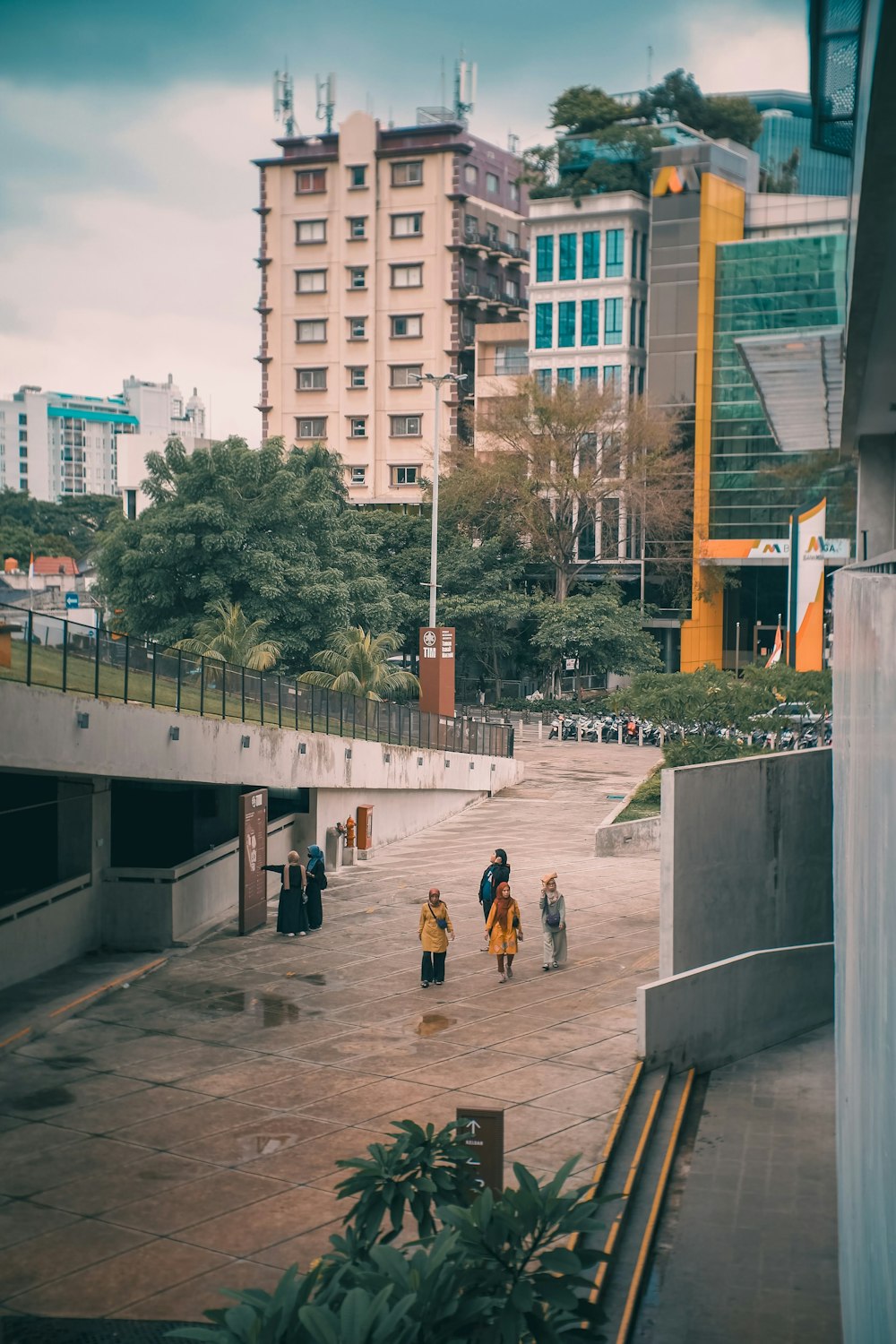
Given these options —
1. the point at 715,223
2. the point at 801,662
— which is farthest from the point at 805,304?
the point at 801,662

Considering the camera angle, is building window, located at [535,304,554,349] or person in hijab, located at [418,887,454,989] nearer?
person in hijab, located at [418,887,454,989]

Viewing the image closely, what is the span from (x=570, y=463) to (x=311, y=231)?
25707 mm

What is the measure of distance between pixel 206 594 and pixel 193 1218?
1393 inches

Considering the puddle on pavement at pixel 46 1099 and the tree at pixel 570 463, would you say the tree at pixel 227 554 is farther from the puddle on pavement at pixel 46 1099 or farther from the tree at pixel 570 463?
the puddle on pavement at pixel 46 1099

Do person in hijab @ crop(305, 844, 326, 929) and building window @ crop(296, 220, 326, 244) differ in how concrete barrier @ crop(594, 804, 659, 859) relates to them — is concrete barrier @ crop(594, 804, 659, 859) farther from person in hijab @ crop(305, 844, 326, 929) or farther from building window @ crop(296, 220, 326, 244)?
building window @ crop(296, 220, 326, 244)

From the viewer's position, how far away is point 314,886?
19.2 metres

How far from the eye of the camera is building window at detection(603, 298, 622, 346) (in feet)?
212

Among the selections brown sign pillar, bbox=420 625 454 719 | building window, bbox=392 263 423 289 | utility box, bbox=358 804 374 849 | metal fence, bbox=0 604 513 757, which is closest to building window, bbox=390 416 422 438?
building window, bbox=392 263 423 289

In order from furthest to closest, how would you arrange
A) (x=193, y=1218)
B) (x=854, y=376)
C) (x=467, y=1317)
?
(x=854, y=376) < (x=193, y=1218) < (x=467, y=1317)

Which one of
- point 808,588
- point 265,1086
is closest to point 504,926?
point 265,1086

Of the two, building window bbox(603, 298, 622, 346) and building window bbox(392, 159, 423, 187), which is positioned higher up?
building window bbox(392, 159, 423, 187)

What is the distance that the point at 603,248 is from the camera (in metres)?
64.9

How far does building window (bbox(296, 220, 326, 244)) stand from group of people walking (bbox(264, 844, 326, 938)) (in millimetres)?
60529

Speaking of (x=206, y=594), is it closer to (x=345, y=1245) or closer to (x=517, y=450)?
(x=517, y=450)
